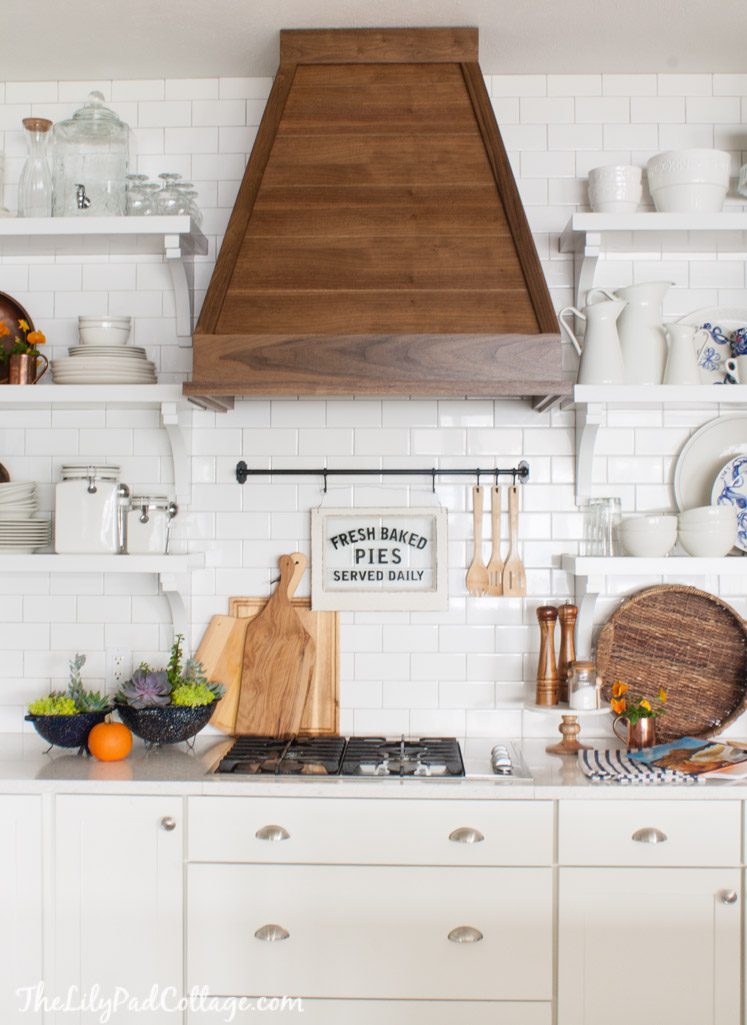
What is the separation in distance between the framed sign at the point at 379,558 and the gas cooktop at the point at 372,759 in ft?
1.34

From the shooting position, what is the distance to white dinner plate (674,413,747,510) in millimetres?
2631

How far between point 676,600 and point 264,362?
1438mm

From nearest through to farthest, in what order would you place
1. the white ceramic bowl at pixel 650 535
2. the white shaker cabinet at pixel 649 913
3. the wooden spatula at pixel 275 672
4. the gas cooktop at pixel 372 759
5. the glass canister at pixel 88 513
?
Answer: 1. the white shaker cabinet at pixel 649 913
2. the gas cooktop at pixel 372 759
3. the white ceramic bowl at pixel 650 535
4. the glass canister at pixel 88 513
5. the wooden spatula at pixel 275 672

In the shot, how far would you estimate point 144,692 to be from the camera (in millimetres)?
2422

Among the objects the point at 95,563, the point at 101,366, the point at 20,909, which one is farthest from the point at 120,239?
the point at 20,909

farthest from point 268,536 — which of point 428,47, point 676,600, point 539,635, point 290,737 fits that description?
point 428,47

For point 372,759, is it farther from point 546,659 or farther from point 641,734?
point 641,734

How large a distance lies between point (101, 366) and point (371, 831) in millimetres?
1481

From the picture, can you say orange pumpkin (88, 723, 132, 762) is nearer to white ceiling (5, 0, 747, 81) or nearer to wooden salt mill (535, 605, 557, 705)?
wooden salt mill (535, 605, 557, 705)

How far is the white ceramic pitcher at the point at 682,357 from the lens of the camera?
2414 mm

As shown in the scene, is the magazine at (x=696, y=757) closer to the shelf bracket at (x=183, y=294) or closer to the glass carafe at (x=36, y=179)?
the shelf bracket at (x=183, y=294)

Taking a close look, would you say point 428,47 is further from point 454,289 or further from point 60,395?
point 60,395

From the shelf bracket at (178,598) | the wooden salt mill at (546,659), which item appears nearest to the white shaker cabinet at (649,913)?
the wooden salt mill at (546,659)

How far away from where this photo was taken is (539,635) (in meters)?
2.66
